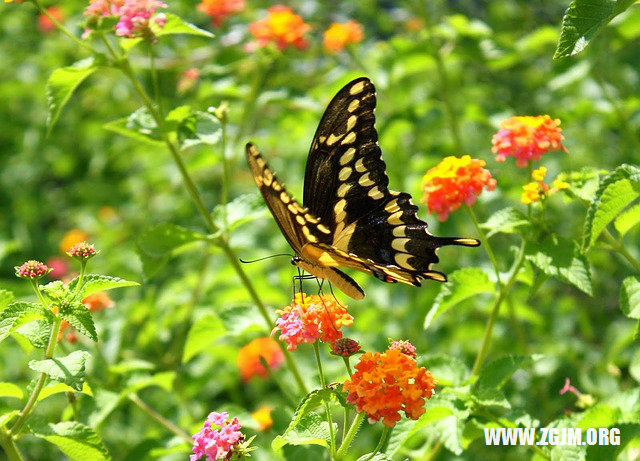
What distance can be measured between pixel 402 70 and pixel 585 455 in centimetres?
247

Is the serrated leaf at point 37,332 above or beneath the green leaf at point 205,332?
above

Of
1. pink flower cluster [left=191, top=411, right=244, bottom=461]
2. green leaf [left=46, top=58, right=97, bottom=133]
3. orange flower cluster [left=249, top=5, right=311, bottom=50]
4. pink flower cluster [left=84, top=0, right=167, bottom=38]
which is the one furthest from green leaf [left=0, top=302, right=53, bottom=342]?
orange flower cluster [left=249, top=5, right=311, bottom=50]

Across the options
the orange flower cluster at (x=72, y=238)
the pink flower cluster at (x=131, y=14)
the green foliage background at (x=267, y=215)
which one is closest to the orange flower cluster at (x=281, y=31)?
the green foliage background at (x=267, y=215)

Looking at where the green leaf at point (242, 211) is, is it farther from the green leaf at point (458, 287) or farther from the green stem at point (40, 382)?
the green stem at point (40, 382)

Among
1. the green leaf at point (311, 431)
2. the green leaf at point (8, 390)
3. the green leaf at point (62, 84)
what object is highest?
the green leaf at point (62, 84)

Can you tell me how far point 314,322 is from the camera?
192 centimetres

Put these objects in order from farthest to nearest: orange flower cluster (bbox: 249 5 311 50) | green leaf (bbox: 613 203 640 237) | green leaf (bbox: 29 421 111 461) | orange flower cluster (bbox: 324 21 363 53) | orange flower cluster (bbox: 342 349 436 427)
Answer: orange flower cluster (bbox: 324 21 363 53)
orange flower cluster (bbox: 249 5 311 50)
green leaf (bbox: 613 203 640 237)
green leaf (bbox: 29 421 111 461)
orange flower cluster (bbox: 342 349 436 427)

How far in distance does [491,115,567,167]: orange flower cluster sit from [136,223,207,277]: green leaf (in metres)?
1.05

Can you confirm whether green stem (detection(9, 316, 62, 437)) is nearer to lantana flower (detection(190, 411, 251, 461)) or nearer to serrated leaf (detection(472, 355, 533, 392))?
lantana flower (detection(190, 411, 251, 461))

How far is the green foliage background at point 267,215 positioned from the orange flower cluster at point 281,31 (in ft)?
0.33

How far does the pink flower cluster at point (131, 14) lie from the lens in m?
2.51

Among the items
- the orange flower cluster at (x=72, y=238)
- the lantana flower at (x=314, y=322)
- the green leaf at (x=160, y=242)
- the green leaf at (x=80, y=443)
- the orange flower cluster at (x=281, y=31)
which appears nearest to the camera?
the lantana flower at (x=314, y=322)

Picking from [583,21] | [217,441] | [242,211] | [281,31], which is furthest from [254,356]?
[583,21]

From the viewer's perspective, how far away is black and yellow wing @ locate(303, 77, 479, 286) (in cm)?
244
